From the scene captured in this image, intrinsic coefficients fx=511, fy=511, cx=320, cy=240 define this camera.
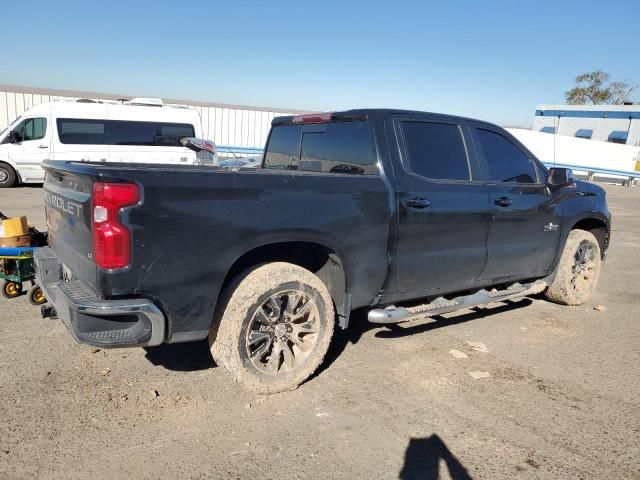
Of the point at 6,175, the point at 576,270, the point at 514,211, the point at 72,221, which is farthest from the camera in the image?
the point at 6,175

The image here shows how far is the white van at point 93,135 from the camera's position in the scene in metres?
13.5

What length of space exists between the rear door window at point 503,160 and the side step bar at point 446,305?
3.40ft

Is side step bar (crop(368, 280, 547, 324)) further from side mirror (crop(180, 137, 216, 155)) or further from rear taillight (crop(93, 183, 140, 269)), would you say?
side mirror (crop(180, 137, 216, 155))

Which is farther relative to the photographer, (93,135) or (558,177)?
(93,135)

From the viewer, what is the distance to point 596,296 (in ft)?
20.6

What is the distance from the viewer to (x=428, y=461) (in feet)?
9.09

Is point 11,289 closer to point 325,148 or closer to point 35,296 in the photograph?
point 35,296

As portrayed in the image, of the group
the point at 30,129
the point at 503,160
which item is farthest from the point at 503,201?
the point at 30,129

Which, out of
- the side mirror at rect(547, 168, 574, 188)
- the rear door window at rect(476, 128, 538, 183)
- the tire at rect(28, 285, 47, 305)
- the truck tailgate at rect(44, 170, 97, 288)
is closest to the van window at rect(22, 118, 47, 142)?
the tire at rect(28, 285, 47, 305)

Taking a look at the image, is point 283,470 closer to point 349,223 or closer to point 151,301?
point 151,301

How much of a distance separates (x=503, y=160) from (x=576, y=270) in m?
1.83

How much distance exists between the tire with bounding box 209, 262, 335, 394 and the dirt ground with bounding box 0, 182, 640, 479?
7.5 inches

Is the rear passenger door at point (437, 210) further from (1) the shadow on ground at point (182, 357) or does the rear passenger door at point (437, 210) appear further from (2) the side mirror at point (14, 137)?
(2) the side mirror at point (14, 137)

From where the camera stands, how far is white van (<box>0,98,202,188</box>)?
44.2 feet
